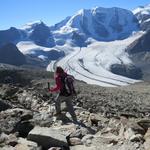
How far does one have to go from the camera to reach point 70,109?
14.5 metres

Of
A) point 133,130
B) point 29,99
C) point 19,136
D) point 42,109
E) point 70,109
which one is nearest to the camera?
point 133,130

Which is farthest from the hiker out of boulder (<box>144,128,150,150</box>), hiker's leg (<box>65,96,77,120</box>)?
boulder (<box>144,128,150,150</box>)

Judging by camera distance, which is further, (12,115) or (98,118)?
(98,118)

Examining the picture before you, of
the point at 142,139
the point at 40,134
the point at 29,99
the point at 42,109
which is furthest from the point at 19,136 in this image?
the point at 29,99

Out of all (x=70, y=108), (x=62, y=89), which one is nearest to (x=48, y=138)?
(x=62, y=89)

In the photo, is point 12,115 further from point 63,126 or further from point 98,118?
point 98,118

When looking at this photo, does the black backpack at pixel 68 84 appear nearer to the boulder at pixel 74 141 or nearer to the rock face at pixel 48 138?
the boulder at pixel 74 141

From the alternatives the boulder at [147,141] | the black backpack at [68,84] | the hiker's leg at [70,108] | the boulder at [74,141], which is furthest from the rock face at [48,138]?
the hiker's leg at [70,108]

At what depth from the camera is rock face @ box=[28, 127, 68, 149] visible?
1086cm

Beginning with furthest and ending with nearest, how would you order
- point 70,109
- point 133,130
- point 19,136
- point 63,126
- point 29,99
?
point 29,99 → point 70,109 → point 63,126 → point 19,136 → point 133,130

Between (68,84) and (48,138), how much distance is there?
3.27 m

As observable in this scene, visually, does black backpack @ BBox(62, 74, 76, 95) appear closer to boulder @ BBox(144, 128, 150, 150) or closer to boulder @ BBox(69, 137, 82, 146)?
boulder @ BBox(69, 137, 82, 146)

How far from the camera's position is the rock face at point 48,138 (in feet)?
35.6

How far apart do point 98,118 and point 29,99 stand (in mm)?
6258
